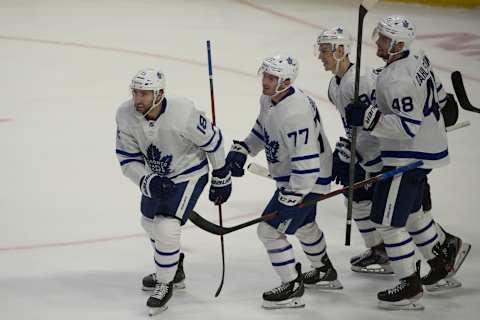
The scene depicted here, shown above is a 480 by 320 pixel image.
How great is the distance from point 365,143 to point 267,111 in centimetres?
54

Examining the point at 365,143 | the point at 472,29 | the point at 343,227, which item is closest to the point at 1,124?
the point at 343,227

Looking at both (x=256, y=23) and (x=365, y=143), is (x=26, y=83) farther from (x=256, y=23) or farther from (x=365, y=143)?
(x=365, y=143)

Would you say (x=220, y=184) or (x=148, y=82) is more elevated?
(x=148, y=82)

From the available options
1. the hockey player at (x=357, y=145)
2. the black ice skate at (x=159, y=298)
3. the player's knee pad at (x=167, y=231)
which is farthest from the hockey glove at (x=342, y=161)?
the black ice skate at (x=159, y=298)

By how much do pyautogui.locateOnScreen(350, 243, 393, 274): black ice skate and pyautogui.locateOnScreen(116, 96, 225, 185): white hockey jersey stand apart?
0.95 metres

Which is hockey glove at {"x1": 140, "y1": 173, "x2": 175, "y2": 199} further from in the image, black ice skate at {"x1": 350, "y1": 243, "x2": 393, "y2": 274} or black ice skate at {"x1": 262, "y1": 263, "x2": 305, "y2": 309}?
black ice skate at {"x1": 350, "y1": 243, "x2": 393, "y2": 274}

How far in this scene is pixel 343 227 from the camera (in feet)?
20.2

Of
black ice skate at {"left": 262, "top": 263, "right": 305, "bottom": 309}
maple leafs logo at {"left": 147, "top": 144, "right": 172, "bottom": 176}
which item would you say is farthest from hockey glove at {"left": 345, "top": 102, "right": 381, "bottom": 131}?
maple leafs logo at {"left": 147, "top": 144, "right": 172, "bottom": 176}

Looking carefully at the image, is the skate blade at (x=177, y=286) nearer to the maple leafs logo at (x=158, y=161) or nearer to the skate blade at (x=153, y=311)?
the skate blade at (x=153, y=311)

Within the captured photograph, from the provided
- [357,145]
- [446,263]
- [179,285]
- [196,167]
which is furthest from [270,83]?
[446,263]

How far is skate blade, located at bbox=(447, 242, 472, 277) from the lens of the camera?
5.46m

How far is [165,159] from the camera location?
5.10m

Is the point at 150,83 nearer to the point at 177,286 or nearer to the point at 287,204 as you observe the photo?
the point at 287,204

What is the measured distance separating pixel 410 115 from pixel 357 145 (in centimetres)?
51
